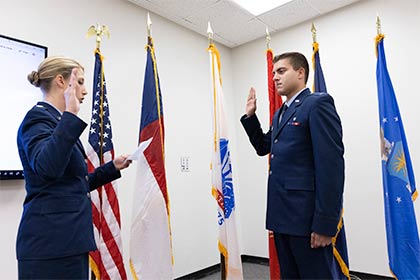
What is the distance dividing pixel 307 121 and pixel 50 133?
43.8 inches

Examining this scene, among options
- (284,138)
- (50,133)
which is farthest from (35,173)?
(284,138)

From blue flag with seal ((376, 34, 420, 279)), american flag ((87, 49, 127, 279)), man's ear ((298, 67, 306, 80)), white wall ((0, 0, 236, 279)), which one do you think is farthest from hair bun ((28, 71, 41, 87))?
blue flag with seal ((376, 34, 420, 279))

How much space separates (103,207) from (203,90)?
2.03 meters

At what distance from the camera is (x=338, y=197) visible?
1.35m

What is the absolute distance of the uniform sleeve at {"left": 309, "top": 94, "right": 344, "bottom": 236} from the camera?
1.33 meters

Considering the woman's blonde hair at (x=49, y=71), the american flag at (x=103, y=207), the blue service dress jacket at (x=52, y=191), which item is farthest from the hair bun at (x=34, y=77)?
the american flag at (x=103, y=207)

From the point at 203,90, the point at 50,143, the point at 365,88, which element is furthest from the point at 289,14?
the point at 50,143

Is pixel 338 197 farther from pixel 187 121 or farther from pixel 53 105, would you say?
pixel 187 121

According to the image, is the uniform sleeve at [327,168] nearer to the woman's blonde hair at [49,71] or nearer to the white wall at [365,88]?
the woman's blonde hair at [49,71]

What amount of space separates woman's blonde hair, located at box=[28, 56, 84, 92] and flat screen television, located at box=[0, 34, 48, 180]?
0.92 meters

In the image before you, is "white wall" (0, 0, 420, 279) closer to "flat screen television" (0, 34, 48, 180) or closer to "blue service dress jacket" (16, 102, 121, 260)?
"flat screen television" (0, 34, 48, 180)

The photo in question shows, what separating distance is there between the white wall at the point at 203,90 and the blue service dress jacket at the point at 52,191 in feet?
4.49

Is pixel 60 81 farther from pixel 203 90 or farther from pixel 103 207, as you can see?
pixel 203 90

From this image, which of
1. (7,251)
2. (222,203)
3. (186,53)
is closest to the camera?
(7,251)
